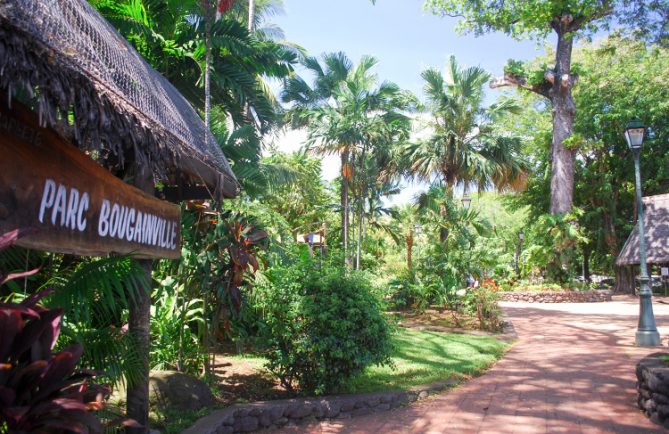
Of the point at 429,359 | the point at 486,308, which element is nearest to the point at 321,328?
the point at 429,359

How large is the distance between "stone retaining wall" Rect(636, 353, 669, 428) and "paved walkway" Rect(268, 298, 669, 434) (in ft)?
0.40

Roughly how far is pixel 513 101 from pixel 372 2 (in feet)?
47.2

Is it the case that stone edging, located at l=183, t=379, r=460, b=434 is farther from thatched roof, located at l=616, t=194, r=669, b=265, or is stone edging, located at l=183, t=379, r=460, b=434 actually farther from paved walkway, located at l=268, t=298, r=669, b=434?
thatched roof, located at l=616, t=194, r=669, b=265

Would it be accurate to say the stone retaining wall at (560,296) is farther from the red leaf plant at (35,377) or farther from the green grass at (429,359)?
the red leaf plant at (35,377)

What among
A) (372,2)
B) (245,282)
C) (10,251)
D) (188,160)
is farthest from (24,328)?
(372,2)

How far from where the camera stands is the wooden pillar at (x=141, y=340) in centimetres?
404

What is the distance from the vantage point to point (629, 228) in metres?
30.1

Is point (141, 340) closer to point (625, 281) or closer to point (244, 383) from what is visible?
point (244, 383)

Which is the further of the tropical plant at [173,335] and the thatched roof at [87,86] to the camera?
the tropical plant at [173,335]

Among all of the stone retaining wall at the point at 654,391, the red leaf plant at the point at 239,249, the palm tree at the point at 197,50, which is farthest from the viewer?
the palm tree at the point at 197,50

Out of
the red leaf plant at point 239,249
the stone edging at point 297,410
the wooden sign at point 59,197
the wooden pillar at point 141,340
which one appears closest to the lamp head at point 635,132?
the stone edging at point 297,410

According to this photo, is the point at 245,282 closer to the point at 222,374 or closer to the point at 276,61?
the point at 222,374

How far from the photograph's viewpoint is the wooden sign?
2.62 meters

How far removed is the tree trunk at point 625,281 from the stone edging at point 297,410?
2798cm
